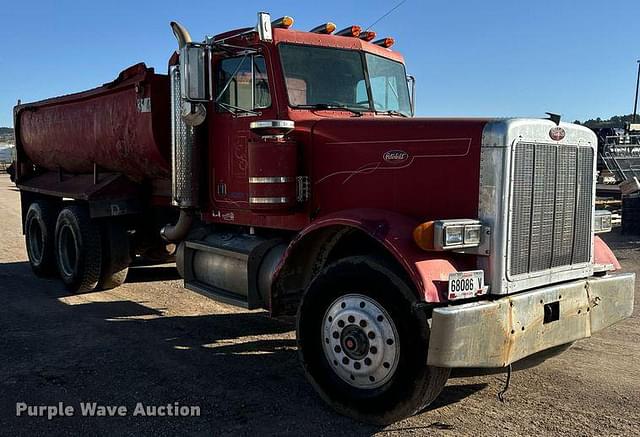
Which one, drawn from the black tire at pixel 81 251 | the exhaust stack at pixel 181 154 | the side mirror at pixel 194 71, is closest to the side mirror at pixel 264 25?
the side mirror at pixel 194 71

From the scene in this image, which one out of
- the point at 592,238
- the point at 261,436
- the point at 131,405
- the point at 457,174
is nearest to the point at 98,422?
the point at 131,405

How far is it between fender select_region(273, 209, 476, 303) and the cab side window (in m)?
1.65

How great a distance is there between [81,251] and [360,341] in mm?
5256

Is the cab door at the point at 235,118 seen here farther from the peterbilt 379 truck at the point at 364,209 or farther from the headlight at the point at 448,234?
the headlight at the point at 448,234

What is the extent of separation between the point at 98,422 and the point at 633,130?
28500 millimetres

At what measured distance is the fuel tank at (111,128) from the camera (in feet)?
23.8

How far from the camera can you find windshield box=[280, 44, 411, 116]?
5.84m

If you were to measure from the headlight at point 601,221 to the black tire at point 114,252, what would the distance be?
5.94 m

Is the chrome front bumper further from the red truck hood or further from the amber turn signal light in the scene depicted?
the red truck hood

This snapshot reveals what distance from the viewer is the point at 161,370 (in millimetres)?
5430

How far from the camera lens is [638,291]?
849 centimetres

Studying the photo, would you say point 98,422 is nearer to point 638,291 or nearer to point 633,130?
point 638,291

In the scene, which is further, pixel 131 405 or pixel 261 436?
pixel 131 405

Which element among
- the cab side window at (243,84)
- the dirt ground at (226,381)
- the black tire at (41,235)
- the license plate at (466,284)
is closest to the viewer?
the license plate at (466,284)
